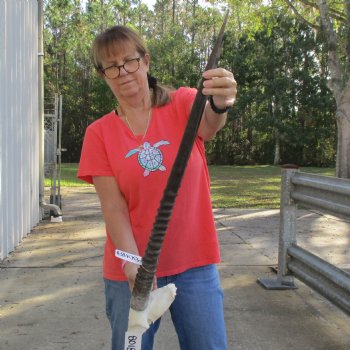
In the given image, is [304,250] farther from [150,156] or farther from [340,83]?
[340,83]

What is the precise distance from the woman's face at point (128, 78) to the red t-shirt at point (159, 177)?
11 cm

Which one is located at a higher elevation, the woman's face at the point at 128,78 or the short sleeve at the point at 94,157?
the woman's face at the point at 128,78

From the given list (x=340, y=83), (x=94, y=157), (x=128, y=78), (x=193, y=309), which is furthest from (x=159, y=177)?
(x=340, y=83)

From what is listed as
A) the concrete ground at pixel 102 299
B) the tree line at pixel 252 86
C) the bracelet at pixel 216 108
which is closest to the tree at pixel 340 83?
the concrete ground at pixel 102 299

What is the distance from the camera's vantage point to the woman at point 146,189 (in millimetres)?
2117

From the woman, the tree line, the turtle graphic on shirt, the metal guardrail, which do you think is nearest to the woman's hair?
the woman

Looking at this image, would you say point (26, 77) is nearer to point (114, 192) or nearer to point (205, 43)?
point (114, 192)

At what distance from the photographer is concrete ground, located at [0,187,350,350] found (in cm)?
383

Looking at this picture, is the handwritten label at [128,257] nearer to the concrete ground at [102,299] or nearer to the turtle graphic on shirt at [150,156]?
the turtle graphic on shirt at [150,156]

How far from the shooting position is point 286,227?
4930 mm

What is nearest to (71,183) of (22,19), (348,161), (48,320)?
(348,161)

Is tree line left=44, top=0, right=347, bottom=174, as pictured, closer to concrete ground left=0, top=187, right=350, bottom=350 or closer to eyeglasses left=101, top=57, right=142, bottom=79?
concrete ground left=0, top=187, right=350, bottom=350

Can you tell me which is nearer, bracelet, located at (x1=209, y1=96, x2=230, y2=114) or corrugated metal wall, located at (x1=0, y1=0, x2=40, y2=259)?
bracelet, located at (x1=209, y1=96, x2=230, y2=114)

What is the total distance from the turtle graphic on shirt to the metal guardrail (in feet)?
7.08
